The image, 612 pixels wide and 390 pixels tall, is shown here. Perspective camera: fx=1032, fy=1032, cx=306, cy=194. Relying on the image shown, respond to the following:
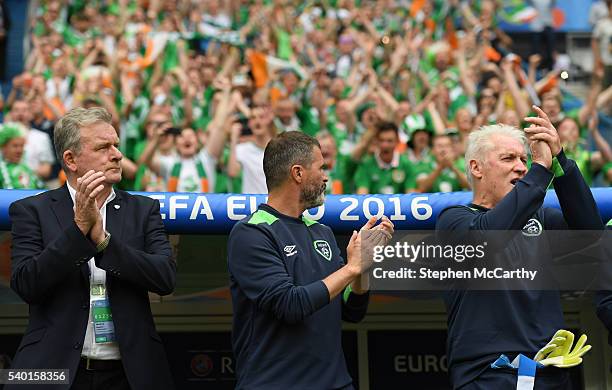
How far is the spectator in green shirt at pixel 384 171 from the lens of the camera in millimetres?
8797

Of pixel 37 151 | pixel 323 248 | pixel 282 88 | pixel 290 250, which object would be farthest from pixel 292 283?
pixel 282 88

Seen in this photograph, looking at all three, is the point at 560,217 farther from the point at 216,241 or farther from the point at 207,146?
the point at 207,146

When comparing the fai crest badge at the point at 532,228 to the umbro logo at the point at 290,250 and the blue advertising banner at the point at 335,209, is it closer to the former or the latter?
the blue advertising banner at the point at 335,209

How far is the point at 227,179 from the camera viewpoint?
901 centimetres

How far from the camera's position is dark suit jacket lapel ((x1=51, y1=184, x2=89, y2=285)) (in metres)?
3.95

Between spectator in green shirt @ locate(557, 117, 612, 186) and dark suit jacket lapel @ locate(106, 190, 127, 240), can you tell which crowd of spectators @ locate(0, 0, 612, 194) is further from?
dark suit jacket lapel @ locate(106, 190, 127, 240)

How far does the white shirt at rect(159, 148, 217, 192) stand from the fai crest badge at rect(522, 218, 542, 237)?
4.81 m

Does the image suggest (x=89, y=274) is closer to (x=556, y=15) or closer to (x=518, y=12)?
(x=518, y=12)

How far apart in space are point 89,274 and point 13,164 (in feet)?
14.1

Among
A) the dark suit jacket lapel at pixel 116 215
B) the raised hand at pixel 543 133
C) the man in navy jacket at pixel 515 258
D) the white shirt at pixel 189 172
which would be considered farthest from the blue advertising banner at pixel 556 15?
the dark suit jacket lapel at pixel 116 215

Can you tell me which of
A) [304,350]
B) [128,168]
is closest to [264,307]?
[304,350]

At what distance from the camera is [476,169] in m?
4.27

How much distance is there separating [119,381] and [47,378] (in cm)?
27

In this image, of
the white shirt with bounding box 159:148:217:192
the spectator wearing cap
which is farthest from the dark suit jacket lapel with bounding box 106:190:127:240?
the white shirt with bounding box 159:148:217:192
